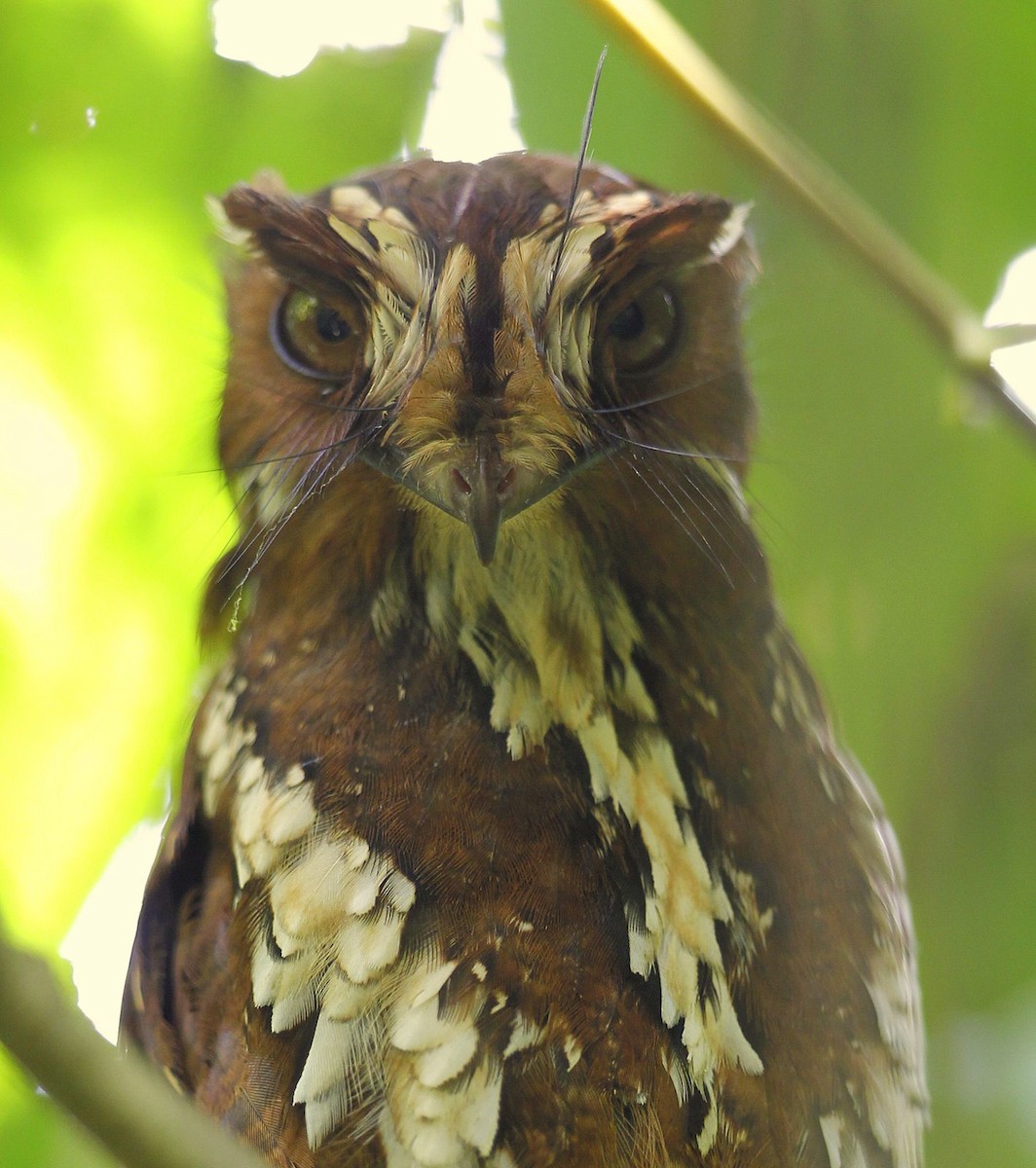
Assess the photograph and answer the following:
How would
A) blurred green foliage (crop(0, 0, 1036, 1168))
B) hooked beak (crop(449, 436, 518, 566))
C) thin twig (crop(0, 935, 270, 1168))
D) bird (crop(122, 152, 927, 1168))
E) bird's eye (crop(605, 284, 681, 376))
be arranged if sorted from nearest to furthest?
thin twig (crop(0, 935, 270, 1168)), hooked beak (crop(449, 436, 518, 566)), bird (crop(122, 152, 927, 1168)), bird's eye (crop(605, 284, 681, 376)), blurred green foliage (crop(0, 0, 1036, 1168))

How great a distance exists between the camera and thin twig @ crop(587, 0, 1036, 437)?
5.61 feet

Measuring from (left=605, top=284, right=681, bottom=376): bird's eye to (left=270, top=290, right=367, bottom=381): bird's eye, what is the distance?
10.9 inches

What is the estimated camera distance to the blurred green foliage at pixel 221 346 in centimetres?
183

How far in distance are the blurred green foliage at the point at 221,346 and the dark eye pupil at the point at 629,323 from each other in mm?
316

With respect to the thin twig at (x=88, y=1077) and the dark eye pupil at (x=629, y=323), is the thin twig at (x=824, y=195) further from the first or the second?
the thin twig at (x=88, y=1077)

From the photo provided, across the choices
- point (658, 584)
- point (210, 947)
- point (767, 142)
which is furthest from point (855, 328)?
point (210, 947)

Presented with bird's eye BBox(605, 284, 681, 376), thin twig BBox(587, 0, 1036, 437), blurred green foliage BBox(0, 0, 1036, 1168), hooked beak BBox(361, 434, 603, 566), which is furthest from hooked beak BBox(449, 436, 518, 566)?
thin twig BBox(587, 0, 1036, 437)

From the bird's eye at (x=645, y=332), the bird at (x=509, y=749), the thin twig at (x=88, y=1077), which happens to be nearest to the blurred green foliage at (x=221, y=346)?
the bird at (x=509, y=749)

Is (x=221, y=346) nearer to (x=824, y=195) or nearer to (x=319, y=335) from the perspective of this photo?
(x=319, y=335)

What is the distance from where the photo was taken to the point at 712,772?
63.4 inches

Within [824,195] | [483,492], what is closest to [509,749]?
[483,492]

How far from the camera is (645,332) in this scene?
5.15ft

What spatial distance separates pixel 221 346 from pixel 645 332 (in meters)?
0.60

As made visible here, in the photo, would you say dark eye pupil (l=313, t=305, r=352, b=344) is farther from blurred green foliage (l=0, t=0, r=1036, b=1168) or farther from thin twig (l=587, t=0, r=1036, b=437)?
thin twig (l=587, t=0, r=1036, b=437)
